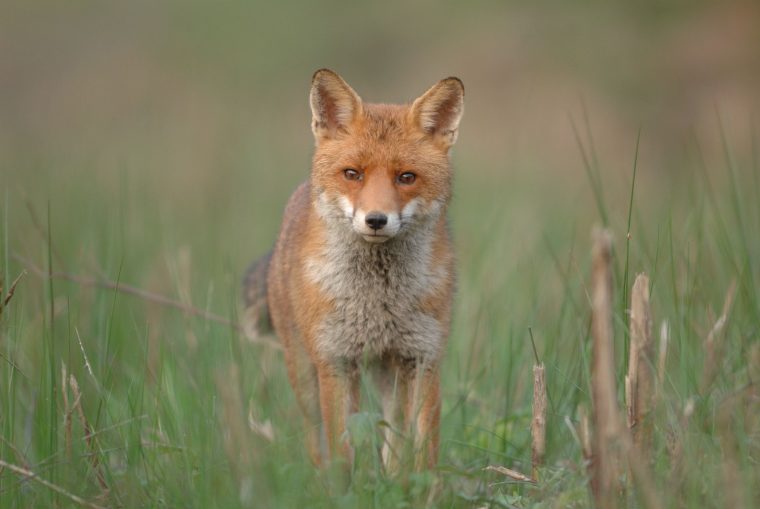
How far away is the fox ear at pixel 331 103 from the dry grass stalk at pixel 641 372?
219cm

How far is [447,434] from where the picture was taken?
6.10 meters

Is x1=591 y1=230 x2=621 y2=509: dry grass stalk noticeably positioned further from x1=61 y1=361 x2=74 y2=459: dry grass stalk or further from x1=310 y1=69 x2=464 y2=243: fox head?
x1=61 y1=361 x2=74 y2=459: dry grass stalk

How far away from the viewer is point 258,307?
701 centimetres

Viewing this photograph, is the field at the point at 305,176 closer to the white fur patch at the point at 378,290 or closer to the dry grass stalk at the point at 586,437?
the dry grass stalk at the point at 586,437

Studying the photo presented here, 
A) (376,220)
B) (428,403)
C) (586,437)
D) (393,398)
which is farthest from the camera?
(428,403)

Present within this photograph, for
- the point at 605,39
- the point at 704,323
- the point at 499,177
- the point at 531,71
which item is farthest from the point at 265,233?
the point at 605,39

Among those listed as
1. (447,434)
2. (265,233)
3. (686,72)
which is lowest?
(447,434)

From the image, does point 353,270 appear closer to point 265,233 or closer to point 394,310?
point 394,310

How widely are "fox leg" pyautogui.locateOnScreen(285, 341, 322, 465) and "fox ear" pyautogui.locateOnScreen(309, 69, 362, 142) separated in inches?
50.9

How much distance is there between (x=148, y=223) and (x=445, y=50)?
36.6 feet

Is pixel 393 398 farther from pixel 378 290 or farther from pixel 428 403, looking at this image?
pixel 378 290

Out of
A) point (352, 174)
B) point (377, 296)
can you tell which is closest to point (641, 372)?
point (377, 296)

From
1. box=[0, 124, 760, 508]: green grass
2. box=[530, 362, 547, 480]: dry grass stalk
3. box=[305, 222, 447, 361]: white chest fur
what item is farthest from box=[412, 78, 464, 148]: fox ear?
box=[530, 362, 547, 480]: dry grass stalk

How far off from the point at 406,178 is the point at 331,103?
2.33 ft
